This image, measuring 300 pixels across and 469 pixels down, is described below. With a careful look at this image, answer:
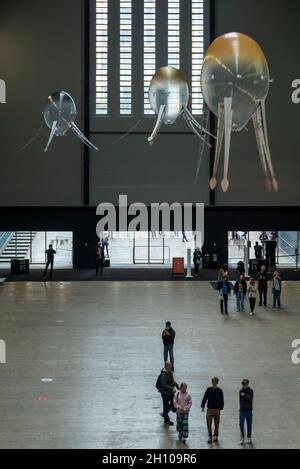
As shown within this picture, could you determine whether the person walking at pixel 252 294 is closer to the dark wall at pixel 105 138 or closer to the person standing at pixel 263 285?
the person standing at pixel 263 285

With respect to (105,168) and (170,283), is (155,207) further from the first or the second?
(170,283)

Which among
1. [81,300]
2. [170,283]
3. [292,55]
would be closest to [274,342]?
[81,300]

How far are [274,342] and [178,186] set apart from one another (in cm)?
1599

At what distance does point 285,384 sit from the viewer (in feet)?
52.1

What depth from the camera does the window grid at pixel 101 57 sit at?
1357 inches

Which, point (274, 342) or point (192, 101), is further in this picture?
point (192, 101)

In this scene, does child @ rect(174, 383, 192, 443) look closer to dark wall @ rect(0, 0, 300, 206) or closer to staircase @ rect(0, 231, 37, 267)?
dark wall @ rect(0, 0, 300, 206)

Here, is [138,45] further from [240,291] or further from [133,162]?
[240,291]

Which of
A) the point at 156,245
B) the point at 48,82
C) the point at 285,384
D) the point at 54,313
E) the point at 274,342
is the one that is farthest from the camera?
the point at 156,245

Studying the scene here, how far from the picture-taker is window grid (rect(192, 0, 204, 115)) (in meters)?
34.6

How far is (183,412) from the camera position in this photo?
12.5m

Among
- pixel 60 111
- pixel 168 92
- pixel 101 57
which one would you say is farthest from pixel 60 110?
pixel 101 57

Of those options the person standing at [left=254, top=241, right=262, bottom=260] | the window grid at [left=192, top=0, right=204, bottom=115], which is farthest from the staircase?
the person standing at [left=254, top=241, right=262, bottom=260]

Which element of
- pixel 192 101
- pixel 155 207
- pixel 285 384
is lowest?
pixel 285 384
